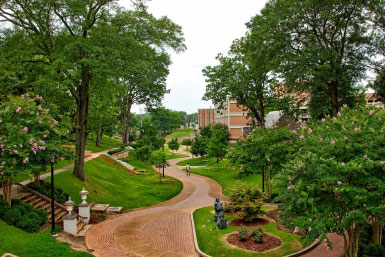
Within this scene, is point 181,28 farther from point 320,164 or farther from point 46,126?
point 320,164

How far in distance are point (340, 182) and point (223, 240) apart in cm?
734

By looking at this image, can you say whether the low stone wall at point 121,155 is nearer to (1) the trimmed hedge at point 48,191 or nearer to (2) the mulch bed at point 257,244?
(1) the trimmed hedge at point 48,191

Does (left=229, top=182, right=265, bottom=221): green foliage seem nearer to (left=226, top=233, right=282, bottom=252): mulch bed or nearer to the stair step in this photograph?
(left=226, top=233, right=282, bottom=252): mulch bed

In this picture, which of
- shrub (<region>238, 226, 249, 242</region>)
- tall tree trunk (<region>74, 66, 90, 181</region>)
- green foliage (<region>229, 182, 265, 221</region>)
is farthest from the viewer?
tall tree trunk (<region>74, 66, 90, 181</region>)

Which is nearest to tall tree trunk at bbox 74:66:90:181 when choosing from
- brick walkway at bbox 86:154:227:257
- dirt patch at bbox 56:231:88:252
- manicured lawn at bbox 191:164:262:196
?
brick walkway at bbox 86:154:227:257

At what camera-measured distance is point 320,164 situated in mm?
9414

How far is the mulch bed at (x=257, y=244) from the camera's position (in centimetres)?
1322

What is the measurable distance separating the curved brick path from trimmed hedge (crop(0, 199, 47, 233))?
2.43 m

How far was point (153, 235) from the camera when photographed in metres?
16.0

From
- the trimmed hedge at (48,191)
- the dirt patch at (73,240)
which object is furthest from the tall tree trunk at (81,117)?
the dirt patch at (73,240)

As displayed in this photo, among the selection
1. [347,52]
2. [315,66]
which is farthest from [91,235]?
[347,52]

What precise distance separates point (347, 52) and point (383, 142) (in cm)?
1583

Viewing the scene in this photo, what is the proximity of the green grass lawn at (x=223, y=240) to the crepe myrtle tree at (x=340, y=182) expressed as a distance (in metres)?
3.04

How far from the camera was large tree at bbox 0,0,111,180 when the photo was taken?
19828 mm
